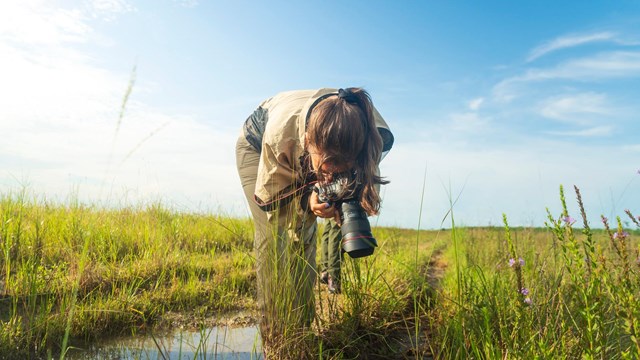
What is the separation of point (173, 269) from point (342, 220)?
2.28 meters

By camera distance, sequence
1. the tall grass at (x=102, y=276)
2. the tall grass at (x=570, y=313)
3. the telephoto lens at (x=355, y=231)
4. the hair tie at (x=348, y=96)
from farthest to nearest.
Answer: the tall grass at (x=102, y=276) < the hair tie at (x=348, y=96) < the telephoto lens at (x=355, y=231) < the tall grass at (x=570, y=313)

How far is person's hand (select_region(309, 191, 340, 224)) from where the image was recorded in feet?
8.02

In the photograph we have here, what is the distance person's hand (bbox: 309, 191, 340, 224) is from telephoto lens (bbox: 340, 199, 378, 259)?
70 millimetres

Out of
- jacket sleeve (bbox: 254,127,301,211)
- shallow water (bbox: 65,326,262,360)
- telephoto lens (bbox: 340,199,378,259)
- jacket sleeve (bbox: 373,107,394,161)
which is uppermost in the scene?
jacket sleeve (bbox: 373,107,394,161)

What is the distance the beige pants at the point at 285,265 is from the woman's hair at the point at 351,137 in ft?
1.30

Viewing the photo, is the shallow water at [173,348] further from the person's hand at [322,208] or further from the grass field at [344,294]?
the person's hand at [322,208]

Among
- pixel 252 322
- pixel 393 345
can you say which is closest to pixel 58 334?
pixel 252 322

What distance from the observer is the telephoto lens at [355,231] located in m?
2.14

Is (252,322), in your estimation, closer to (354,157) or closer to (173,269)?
(173,269)

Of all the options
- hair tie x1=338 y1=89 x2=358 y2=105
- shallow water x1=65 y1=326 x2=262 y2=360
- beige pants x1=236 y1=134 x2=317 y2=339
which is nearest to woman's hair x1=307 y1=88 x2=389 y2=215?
hair tie x1=338 y1=89 x2=358 y2=105

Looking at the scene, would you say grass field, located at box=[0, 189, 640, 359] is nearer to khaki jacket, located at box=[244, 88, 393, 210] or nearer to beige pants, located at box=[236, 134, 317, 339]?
beige pants, located at box=[236, 134, 317, 339]

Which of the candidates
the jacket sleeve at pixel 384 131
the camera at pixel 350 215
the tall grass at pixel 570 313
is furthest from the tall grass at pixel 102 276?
the tall grass at pixel 570 313

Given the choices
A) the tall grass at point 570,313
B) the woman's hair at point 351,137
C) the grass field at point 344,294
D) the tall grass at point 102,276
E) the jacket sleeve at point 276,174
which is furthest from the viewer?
the tall grass at point 102,276

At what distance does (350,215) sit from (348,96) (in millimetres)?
641
